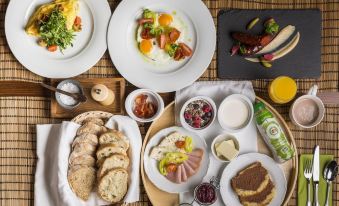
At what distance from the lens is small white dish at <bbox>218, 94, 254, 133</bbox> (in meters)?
2.43

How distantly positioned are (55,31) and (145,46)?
19.8 inches

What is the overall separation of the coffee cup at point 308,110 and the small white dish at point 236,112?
252 millimetres

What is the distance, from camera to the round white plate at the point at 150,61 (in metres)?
2.46

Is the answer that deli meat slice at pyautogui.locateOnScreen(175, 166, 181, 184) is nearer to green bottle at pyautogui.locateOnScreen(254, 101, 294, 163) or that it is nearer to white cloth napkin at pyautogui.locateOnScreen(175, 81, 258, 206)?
white cloth napkin at pyautogui.locateOnScreen(175, 81, 258, 206)

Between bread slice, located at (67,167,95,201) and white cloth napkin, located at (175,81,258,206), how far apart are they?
1.79ft

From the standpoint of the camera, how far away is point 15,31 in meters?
2.44

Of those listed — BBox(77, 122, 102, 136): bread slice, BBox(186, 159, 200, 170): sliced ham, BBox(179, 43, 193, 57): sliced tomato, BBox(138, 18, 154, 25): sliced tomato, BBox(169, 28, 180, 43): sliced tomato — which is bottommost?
BBox(186, 159, 200, 170): sliced ham

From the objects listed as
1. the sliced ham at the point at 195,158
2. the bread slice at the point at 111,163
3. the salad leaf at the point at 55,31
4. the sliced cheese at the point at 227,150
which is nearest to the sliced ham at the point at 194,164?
the sliced ham at the point at 195,158

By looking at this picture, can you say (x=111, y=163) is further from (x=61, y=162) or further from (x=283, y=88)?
(x=283, y=88)

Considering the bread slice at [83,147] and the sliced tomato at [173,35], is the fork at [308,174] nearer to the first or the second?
the sliced tomato at [173,35]

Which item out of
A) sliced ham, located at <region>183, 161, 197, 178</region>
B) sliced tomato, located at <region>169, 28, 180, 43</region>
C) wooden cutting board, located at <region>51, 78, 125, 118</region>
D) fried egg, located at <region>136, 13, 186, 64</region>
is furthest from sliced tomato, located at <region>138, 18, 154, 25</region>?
sliced ham, located at <region>183, 161, 197, 178</region>

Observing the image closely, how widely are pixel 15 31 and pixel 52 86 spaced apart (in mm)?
373

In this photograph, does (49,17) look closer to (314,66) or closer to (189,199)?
(189,199)

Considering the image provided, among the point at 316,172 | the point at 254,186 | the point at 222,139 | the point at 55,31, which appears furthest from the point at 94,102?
the point at 316,172
